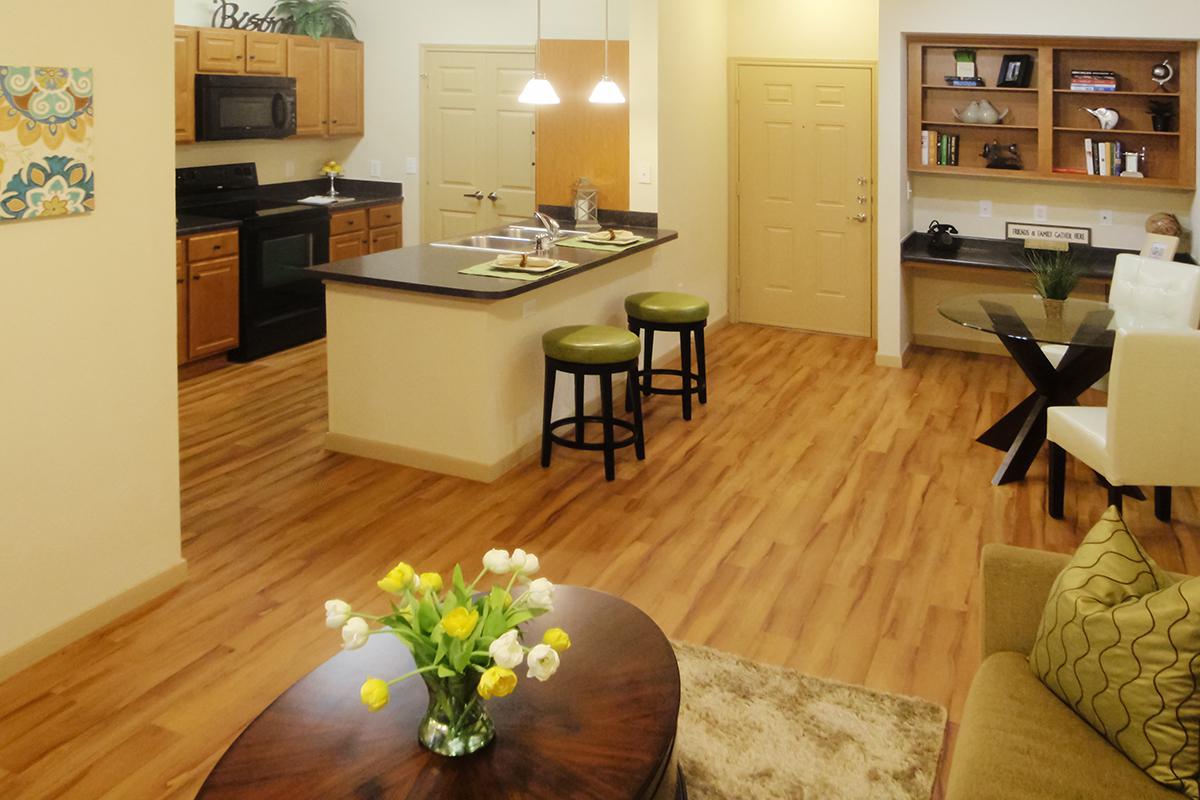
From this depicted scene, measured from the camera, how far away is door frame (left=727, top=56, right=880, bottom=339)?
7650 mm

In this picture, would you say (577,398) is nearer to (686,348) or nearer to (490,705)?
(686,348)

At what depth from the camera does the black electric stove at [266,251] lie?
718 cm

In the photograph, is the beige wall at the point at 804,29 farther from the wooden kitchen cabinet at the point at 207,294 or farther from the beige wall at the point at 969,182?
the wooden kitchen cabinet at the point at 207,294

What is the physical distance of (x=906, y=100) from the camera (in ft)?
23.7

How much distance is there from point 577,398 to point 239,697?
2.40 metres

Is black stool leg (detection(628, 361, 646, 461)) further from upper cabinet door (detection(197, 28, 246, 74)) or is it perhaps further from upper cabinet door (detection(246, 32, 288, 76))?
upper cabinet door (detection(246, 32, 288, 76))

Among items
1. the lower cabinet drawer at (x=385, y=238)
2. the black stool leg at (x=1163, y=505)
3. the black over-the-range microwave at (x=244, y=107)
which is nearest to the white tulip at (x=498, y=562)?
the black stool leg at (x=1163, y=505)

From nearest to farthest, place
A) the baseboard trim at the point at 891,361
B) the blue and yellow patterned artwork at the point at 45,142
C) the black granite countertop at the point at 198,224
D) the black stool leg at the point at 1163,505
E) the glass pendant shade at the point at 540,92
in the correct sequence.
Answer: the blue and yellow patterned artwork at the point at 45,142 < the black stool leg at the point at 1163,505 < the glass pendant shade at the point at 540,92 < the black granite countertop at the point at 198,224 < the baseboard trim at the point at 891,361

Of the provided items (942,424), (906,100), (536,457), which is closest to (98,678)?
(536,457)

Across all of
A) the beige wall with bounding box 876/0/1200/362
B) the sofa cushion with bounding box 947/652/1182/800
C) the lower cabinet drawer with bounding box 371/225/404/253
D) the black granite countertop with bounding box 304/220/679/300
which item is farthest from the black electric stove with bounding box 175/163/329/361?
the sofa cushion with bounding box 947/652/1182/800

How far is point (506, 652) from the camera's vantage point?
2.08 m

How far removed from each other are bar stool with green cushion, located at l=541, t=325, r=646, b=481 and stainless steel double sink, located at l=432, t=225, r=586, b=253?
93 cm

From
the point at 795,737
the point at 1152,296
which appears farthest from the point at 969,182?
the point at 795,737

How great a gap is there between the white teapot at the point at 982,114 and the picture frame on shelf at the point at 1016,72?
6.4 inches
